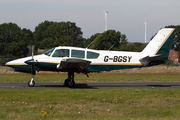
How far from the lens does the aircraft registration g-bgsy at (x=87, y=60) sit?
1441 centimetres

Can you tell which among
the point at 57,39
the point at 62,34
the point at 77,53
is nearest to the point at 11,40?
the point at 57,39

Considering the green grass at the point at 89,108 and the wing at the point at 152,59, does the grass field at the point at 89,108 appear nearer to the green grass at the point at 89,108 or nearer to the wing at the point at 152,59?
the green grass at the point at 89,108

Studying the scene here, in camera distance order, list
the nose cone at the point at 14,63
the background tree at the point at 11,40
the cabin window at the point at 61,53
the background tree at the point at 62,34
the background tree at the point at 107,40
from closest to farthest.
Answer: the nose cone at the point at 14,63 → the cabin window at the point at 61,53 → the background tree at the point at 107,40 → the background tree at the point at 11,40 → the background tree at the point at 62,34

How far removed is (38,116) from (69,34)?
73707 millimetres

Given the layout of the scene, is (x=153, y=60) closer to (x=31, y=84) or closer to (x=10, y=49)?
(x=31, y=84)

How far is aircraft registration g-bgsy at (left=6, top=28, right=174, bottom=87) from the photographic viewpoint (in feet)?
47.3

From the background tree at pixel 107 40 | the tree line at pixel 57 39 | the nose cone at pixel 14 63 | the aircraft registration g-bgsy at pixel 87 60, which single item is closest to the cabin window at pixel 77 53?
the aircraft registration g-bgsy at pixel 87 60

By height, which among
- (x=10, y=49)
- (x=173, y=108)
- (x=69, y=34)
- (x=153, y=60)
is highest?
(x=69, y=34)

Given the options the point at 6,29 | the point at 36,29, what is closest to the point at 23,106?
the point at 6,29

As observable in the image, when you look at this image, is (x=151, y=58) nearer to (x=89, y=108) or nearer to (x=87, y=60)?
(x=87, y=60)

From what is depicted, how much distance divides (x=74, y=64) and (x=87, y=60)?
863 millimetres

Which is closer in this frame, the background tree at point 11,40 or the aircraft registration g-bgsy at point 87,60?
the aircraft registration g-bgsy at point 87,60

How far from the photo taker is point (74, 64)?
46.9ft

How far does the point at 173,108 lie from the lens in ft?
28.0
